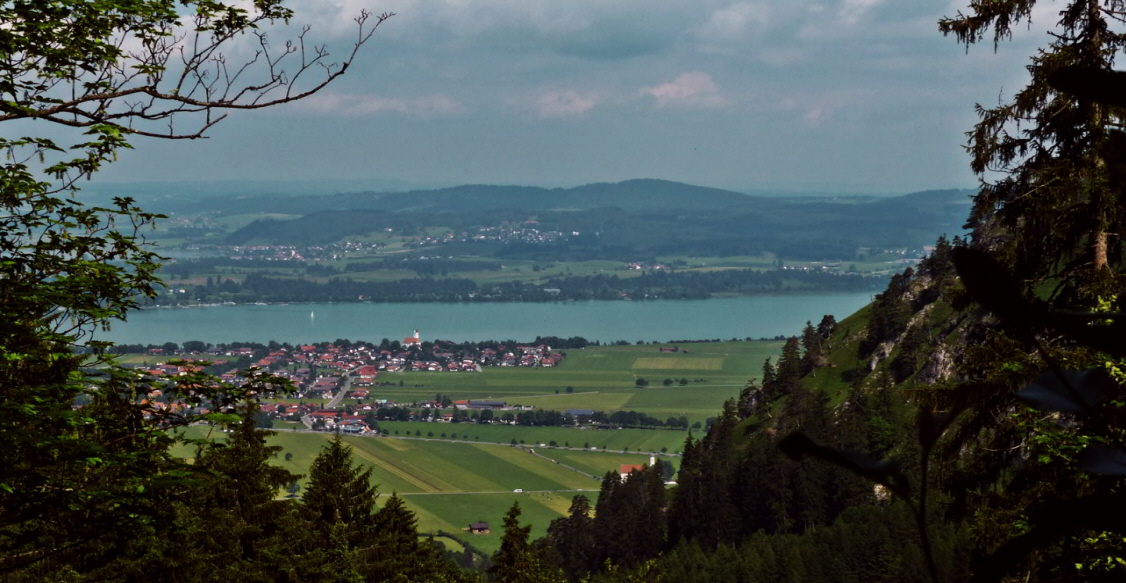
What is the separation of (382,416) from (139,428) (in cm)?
16991

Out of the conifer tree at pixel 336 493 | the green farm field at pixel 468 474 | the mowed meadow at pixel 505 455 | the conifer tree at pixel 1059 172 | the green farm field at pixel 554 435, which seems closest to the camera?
the conifer tree at pixel 1059 172

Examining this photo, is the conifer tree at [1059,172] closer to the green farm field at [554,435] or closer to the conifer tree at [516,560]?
the conifer tree at [516,560]

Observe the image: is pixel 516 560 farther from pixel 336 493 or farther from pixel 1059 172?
pixel 1059 172

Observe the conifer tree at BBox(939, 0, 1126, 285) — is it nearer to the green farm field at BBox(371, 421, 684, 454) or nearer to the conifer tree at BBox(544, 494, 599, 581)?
the conifer tree at BBox(544, 494, 599, 581)

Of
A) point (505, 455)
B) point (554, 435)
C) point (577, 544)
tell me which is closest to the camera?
point (577, 544)

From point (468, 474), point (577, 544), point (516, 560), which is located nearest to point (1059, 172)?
point (516, 560)

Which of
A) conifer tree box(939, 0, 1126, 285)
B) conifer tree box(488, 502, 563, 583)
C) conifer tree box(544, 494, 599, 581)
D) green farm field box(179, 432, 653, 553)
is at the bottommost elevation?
green farm field box(179, 432, 653, 553)

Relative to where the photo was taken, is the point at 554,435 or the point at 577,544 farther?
the point at 554,435

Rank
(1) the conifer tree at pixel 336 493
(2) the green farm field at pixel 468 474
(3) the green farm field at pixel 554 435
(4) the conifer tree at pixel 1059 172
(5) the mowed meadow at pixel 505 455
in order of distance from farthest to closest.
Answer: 1. (3) the green farm field at pixel 554 435
2. (5) the mowed meadow at pixel 505 455
3. (2) the green farm field at pixel 468 474
4. (1) the conifer tree at pixel 336 493
5. (4) the conifer tree at pixel 1059 172

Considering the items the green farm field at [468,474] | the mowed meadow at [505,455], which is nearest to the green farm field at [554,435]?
the mowed meadow at [505,455]

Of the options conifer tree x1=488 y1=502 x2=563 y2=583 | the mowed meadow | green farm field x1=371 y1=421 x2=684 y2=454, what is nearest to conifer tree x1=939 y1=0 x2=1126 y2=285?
conifer tree x1=488 y1=502 x2=563 y2=583

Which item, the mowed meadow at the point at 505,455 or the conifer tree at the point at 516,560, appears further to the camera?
the mowed meadow at the point at 505,455

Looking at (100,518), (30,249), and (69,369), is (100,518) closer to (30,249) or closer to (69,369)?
(69,369)

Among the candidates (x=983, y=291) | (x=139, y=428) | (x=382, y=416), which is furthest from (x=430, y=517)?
(x=983, y=291)
